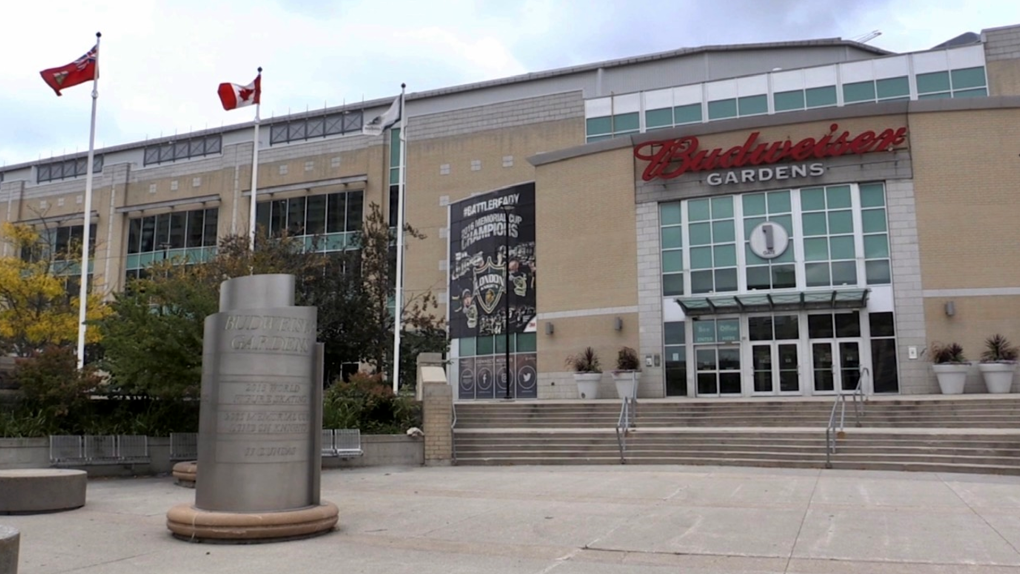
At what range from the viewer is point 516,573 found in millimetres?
7184

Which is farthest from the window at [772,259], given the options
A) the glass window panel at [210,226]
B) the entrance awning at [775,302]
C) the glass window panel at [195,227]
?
the glass window panel at [195,227]

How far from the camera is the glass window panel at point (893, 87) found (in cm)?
3762

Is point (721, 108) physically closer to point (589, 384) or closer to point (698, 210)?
point (698, 210)

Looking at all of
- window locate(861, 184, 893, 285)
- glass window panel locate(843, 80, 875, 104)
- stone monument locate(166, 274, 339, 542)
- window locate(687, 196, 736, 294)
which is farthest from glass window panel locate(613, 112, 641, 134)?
stone monument locate(166, 274, 339, 542)

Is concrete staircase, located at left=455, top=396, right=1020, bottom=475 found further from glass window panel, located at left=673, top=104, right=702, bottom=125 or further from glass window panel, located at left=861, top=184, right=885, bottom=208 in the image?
glass window panel, located at left=673, top=104, right=702, bottom=125

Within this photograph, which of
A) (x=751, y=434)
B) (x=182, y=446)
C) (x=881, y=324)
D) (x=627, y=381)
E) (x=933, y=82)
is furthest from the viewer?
(x=933, y=82)

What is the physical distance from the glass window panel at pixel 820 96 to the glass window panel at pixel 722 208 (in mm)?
12519

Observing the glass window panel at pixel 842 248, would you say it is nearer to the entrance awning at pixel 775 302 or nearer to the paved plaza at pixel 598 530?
the entrance awning at pixel 775 302

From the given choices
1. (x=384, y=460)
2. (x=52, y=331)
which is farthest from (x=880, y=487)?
(x=52, y=331)

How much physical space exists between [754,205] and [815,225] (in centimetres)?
212

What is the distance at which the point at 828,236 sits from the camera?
27.9 metres

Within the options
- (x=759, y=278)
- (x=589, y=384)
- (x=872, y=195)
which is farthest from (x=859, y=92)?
(x=589, y=384)

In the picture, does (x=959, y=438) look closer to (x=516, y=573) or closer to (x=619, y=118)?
(x=516, y=573)

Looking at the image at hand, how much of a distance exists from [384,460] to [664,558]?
11.7m
